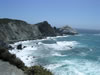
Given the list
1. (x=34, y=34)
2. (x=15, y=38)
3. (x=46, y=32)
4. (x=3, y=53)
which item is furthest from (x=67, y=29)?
(x=3, y=53)

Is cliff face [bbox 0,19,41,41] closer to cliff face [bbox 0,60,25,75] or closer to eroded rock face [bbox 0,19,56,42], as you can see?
eroded rock face [bbox 0,19,56,42]

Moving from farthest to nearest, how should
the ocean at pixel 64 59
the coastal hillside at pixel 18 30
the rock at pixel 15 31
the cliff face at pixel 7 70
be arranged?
the coastal hillside at pixel 18 30, the rock at pixel 15 31, the ocean at pixel 64 59, the cliff face at pixel 7 70

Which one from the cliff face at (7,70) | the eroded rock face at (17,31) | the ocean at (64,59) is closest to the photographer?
the cliff face at (7,70)

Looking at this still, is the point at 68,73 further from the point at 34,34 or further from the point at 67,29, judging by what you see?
the point at 67,29

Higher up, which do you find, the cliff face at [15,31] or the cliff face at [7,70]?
the cliff face at [7,70]

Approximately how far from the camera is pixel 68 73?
22484 millimetres

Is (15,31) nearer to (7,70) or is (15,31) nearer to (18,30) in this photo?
(18,30)

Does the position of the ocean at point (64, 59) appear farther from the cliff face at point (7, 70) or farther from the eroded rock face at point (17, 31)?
the eroded rock face at point (17, 31)

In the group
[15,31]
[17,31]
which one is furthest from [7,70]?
[17,31]

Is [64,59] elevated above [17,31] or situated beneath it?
elevated above

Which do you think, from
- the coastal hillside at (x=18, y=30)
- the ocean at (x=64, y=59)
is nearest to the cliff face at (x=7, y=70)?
the ocean at (x=64, y=59)

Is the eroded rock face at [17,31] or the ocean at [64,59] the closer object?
the ocean at [64,59]

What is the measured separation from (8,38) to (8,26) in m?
7.74

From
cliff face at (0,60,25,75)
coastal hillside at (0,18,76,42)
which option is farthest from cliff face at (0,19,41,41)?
cliff face at (0,60,25,75)
